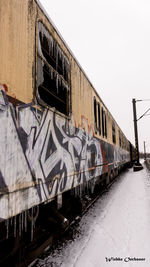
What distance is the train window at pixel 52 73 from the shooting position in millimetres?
2324

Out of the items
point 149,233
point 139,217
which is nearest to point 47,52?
point 149,233

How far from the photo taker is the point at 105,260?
8.58ft

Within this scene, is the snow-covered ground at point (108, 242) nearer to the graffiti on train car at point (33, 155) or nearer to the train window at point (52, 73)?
the graffiti on train car at point (33, 155)

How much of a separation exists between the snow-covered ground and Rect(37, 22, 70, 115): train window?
2.27 metres

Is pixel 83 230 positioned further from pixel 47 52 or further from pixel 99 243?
pixel 47 52

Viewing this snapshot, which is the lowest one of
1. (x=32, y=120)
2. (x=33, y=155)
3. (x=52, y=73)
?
(x=33, y=155)

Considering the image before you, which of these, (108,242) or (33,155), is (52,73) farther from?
(108,242)

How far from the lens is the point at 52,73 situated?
8.52 feet

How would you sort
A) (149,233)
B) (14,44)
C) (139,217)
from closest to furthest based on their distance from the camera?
(14,44)
(149,233)
(139,217)

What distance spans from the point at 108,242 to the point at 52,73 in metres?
3.03

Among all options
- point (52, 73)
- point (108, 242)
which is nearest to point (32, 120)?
point (52, 73)

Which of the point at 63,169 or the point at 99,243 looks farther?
the point at 99,243

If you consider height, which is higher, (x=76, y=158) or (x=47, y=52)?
(x=47, y=52)

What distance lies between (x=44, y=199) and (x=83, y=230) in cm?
198
